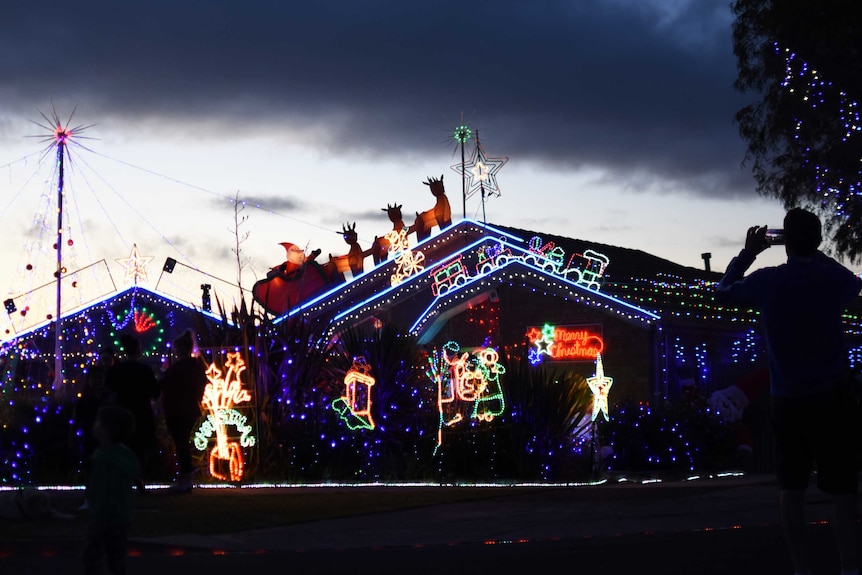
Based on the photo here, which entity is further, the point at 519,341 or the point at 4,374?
the point at 519,341

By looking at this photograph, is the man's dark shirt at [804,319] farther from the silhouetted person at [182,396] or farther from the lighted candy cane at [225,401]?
the lighted candy cane at [225,401]

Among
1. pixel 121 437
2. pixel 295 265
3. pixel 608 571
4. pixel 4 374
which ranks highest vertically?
pixel 295 265

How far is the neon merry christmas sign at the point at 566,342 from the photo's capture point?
74.9ft

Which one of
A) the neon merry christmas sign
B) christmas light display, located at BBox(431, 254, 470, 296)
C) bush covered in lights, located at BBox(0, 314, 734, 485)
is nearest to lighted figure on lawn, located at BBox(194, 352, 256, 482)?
bush covered in lights, located at BBox(0, 314, 734, 485)

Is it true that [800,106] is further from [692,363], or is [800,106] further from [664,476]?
Result: [664,476]

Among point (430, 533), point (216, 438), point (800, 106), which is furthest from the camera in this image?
point (800, 106)

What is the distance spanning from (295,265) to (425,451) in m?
21.5

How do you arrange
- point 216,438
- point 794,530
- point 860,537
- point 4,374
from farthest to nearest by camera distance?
point 4,374 < point 216,438 < point 860,537 < point 794,530

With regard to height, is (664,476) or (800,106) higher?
(800,106)

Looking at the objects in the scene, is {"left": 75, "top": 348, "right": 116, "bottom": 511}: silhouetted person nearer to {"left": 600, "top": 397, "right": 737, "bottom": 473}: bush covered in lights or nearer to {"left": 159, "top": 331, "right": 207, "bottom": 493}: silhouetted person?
{"left": 159, "top": 331, "right": 207, "bottom": 493}: silhouetted person

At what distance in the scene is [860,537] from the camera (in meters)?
8.33

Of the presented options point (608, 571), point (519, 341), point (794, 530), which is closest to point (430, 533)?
point (608, 571)

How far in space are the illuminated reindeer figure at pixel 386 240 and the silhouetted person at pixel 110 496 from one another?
25.3m

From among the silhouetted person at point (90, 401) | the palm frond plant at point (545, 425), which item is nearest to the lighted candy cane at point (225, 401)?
the silhouetted person at point (90, 401)
